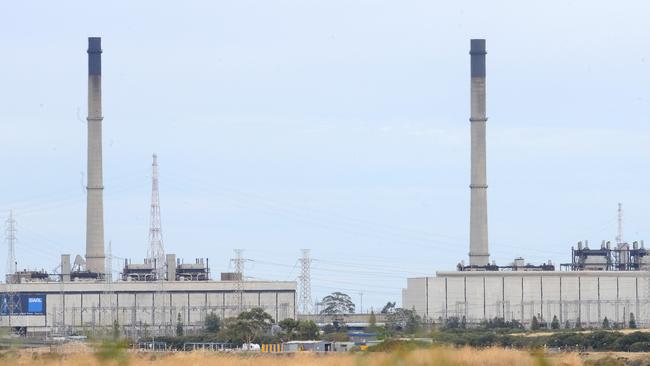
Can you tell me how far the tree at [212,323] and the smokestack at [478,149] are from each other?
84.3 ft

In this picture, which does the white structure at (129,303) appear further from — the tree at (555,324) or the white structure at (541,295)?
the tree at (555,324)

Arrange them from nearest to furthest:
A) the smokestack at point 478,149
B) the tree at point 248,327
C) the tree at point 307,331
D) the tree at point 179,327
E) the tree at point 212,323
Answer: the tree at point 248,327
the tree at point 307,331
the tree at point 179,327
the tree at point 212,323
the smokestack at point 478,149

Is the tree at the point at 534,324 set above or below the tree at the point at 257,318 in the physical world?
below

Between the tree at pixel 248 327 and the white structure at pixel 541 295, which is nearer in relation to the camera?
the tree at pixel 248 327

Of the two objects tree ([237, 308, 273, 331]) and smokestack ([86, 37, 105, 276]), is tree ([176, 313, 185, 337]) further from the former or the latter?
smokestack ([86, 37, 105, 276])

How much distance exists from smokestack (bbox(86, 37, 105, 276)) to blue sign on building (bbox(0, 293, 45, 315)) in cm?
760

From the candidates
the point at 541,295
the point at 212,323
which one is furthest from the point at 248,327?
the point at 541,295

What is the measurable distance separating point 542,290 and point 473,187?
11.5m

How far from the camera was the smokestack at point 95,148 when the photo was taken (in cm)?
12362

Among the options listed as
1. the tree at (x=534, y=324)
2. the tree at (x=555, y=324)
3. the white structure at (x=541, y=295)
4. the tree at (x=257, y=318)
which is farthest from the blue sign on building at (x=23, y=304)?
the tree at (x=555, y=324)

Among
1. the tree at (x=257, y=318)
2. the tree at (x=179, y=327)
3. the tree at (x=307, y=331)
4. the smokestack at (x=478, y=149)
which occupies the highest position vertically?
the smokestack at (x=478, y=149)

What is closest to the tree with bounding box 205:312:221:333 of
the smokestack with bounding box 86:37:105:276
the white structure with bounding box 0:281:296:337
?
the white structure with bounding box 0:281:296:337

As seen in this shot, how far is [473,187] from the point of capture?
412 feet

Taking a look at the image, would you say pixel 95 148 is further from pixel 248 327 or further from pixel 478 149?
pixel 478 149
